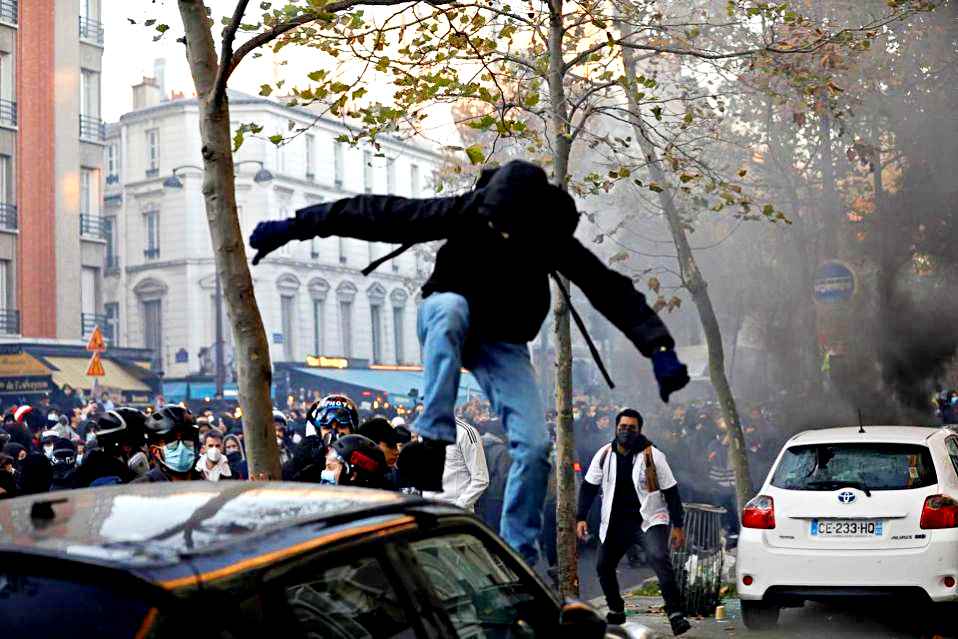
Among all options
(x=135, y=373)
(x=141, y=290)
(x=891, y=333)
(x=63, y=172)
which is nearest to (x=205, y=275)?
(x=141, y=290)

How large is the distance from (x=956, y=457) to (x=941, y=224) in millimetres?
18072

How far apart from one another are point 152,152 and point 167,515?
2157 inches

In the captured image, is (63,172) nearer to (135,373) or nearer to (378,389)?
(135,373)

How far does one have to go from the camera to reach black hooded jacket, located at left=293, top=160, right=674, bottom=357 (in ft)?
16.5

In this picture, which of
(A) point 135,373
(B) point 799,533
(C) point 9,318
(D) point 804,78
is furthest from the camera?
(A) point 135,373

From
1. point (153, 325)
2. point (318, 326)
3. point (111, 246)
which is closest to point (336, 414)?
point (153, 325)

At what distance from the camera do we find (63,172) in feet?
125

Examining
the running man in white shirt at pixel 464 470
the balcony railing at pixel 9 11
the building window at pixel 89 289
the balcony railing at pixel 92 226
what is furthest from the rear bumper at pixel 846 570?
the building window at pixel 89 289

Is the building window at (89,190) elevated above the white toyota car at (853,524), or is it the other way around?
the building window at (89,190)

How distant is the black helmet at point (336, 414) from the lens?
32.7 ft

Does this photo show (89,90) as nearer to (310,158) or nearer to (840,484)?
(310,158)

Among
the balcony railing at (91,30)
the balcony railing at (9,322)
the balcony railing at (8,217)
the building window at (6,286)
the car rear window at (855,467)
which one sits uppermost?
the balcony railing at (91,30)

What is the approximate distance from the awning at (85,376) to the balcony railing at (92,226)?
3.77 metres

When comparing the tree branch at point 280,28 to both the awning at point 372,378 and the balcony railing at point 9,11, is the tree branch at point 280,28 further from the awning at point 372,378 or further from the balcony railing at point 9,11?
the awning at point 372,378
